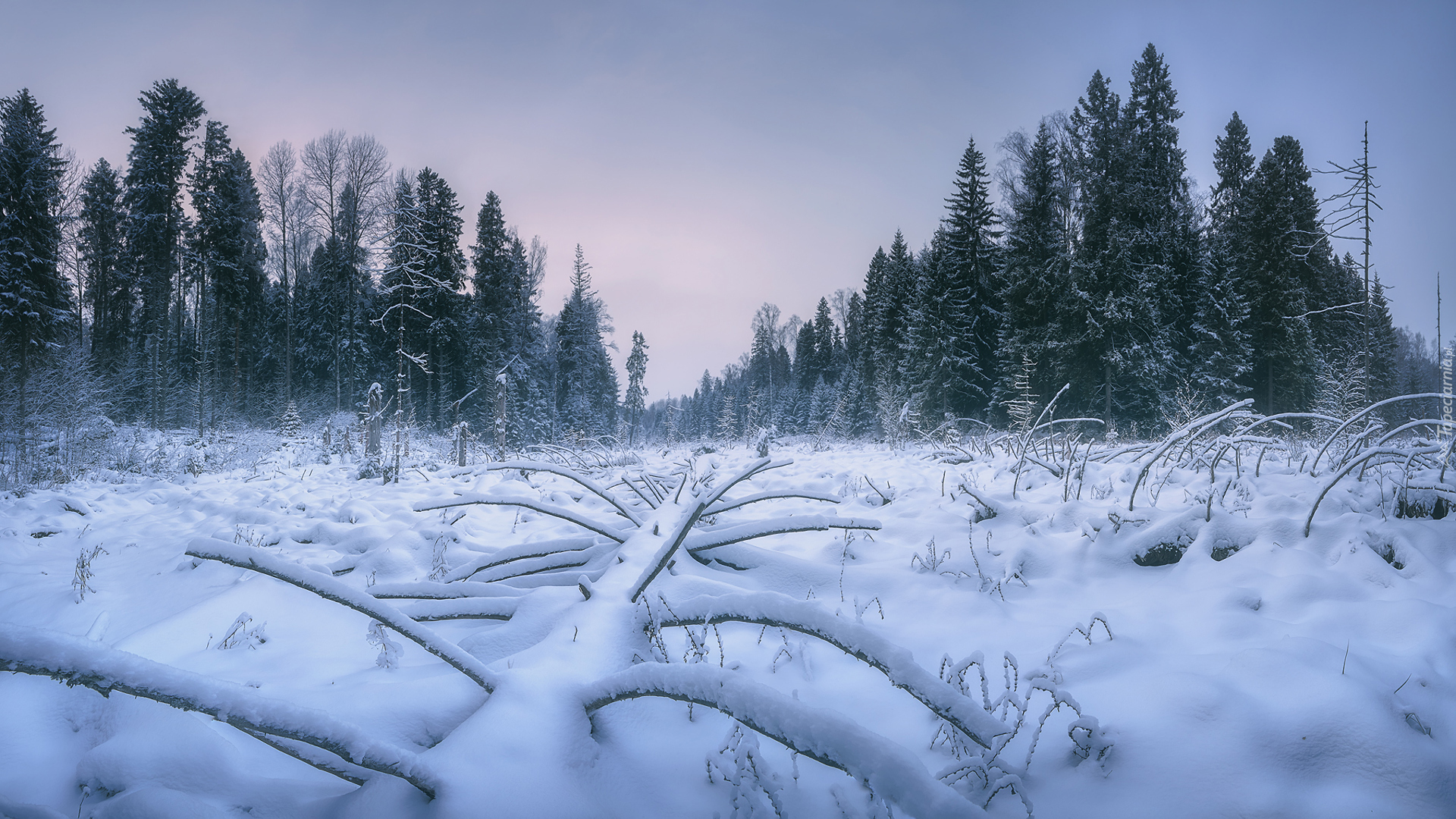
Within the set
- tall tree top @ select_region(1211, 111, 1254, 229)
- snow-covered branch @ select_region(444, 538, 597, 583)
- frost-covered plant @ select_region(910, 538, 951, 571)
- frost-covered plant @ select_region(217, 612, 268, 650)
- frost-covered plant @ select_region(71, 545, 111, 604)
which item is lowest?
frost-covered plant @ select_region(71, 545, 111, 604)

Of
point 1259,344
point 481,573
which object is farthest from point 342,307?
point 1259,344

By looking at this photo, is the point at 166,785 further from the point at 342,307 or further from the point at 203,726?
the point at 342,307

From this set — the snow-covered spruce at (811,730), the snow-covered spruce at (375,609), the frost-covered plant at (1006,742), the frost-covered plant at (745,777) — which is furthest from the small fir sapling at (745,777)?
the snow-covered spruce at (375,609)

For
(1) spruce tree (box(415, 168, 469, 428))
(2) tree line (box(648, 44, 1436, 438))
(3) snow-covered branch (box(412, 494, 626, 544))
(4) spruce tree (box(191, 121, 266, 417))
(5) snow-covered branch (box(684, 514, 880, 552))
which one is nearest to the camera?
(5) snow-covered branch (box(684, 514, 880, 552))

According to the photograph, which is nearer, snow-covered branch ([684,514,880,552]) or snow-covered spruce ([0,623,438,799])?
snow-covered spruce ([0,623,438,799])

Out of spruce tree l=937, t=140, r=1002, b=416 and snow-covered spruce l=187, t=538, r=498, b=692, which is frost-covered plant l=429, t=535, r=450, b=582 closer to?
snow-covered spruce l=187, t=538, r=498, b=692

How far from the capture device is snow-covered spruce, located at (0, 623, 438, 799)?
72 centimetres

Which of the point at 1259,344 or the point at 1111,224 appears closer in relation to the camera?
the point at 1111,224

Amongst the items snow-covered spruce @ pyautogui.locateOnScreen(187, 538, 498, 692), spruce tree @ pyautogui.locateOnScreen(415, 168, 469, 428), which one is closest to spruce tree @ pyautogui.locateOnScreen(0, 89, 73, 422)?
spruce tree @ pyautogui.locateOnScreen(415, 168, 469, 428)

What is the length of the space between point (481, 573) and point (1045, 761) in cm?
194

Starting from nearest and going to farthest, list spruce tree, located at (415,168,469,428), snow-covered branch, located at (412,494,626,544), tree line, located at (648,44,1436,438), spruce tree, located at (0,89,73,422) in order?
snow-covered branch, located at (412,494,626,544) → spruce tree, located at (0,89,73,422) → tree line, located at (648,44,1436,438) → spruce tree, located at (415,168,469,428)

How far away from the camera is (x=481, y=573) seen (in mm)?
2117

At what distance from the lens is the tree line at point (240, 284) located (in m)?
13.6

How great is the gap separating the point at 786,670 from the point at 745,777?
72cm
